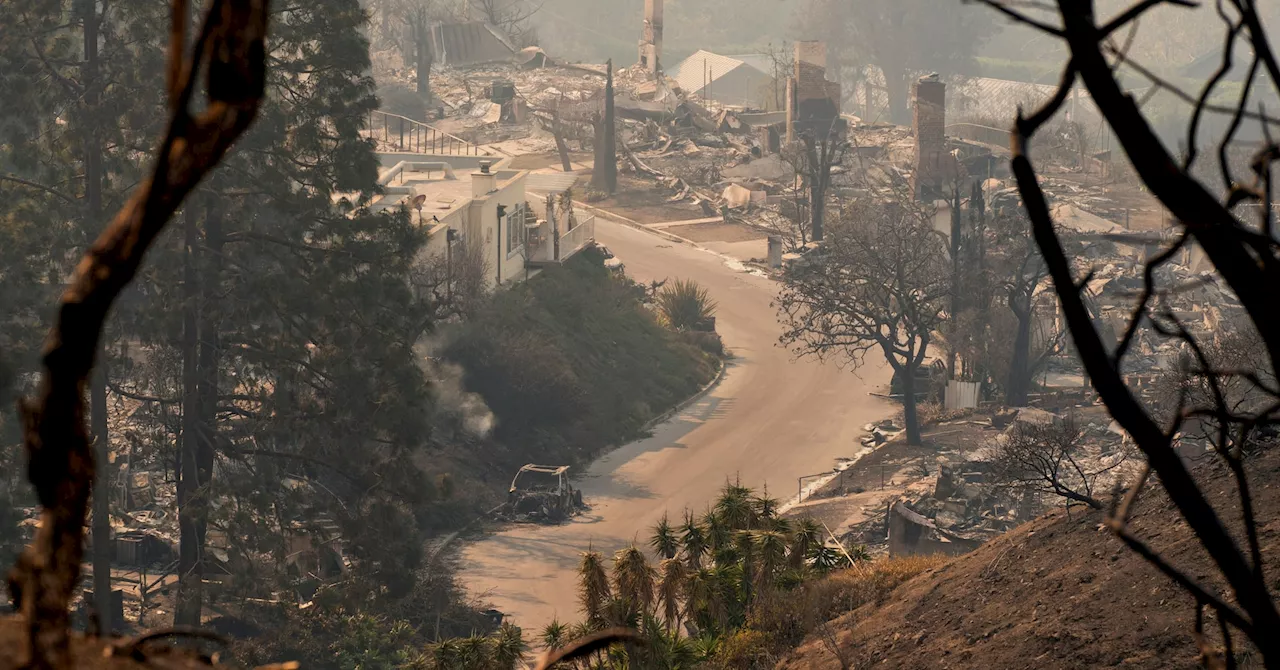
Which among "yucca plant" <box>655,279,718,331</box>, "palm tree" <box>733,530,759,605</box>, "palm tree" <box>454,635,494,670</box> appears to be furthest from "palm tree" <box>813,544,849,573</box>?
"yucca plant" <box>655,279,718,331</box>

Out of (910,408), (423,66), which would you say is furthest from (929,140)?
(910,408)

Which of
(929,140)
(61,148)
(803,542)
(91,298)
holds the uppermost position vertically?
(929,140)

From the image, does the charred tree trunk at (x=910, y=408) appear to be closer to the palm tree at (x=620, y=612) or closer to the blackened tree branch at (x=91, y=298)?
the palm tree at (x=620, y=612)

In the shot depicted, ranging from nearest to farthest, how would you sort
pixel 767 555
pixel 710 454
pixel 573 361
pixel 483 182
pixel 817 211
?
1. pixel 767 555
2. pixel 710 454
3. pixel 573 361
4. pixel 483 182
5. pixel 817 211

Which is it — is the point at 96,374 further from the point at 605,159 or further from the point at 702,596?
the point at 605,159

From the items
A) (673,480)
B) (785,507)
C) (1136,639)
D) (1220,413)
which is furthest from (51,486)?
(673,480)

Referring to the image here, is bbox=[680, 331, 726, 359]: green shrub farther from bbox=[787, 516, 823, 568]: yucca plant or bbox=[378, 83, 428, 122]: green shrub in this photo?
bbox=[378, 83, 428, 122]: green shrub

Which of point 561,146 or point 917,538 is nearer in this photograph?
point 917,538
